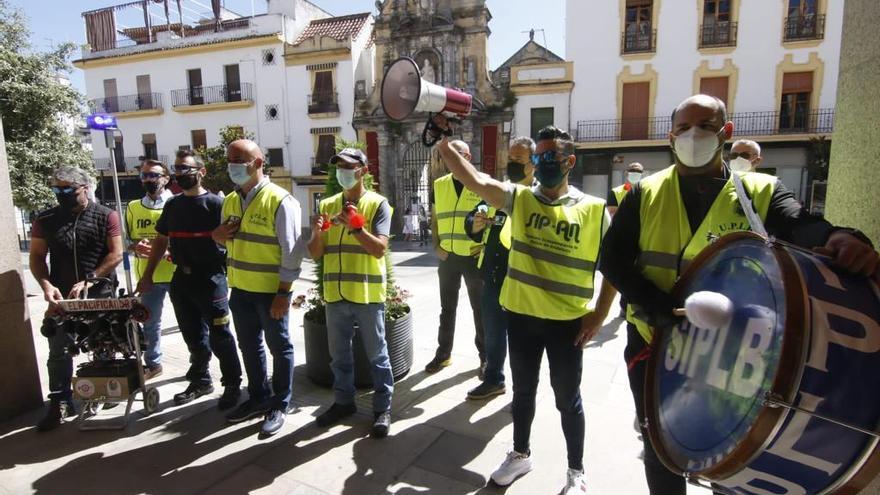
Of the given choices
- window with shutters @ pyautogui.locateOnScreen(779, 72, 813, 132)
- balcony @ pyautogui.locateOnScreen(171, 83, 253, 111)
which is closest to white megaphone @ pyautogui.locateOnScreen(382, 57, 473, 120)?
window with shutters @ pyautogui.locateOnScreen(779, 72, 813, 132)

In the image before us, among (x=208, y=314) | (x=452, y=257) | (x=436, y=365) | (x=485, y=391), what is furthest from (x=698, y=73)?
(x=208, y=314)

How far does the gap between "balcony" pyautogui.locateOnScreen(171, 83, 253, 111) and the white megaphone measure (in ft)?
79.7

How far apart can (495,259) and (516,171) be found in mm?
672

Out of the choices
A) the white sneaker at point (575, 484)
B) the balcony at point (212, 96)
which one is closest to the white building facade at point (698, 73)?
the balcony at point (212, 96)

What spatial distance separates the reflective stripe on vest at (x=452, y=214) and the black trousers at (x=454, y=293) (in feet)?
0.36

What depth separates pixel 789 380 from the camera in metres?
1.19

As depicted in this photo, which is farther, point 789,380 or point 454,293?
point 454,293

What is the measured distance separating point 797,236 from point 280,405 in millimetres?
3245

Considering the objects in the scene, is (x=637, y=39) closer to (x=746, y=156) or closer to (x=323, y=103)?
(x=323, y=103)

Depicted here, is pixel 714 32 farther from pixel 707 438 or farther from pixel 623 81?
pixel 707 438

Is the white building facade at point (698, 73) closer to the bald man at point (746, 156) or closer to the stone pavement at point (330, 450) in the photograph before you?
the bald man at point (746, 156)

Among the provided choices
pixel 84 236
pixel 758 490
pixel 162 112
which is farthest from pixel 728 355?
pixel 162 112

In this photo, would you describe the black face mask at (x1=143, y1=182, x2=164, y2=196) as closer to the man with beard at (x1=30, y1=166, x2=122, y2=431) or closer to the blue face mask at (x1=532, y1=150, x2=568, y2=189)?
the man with beard at (x1=30, y1=166, x2=122, y2=431)

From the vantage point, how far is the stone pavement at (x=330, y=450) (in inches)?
112
